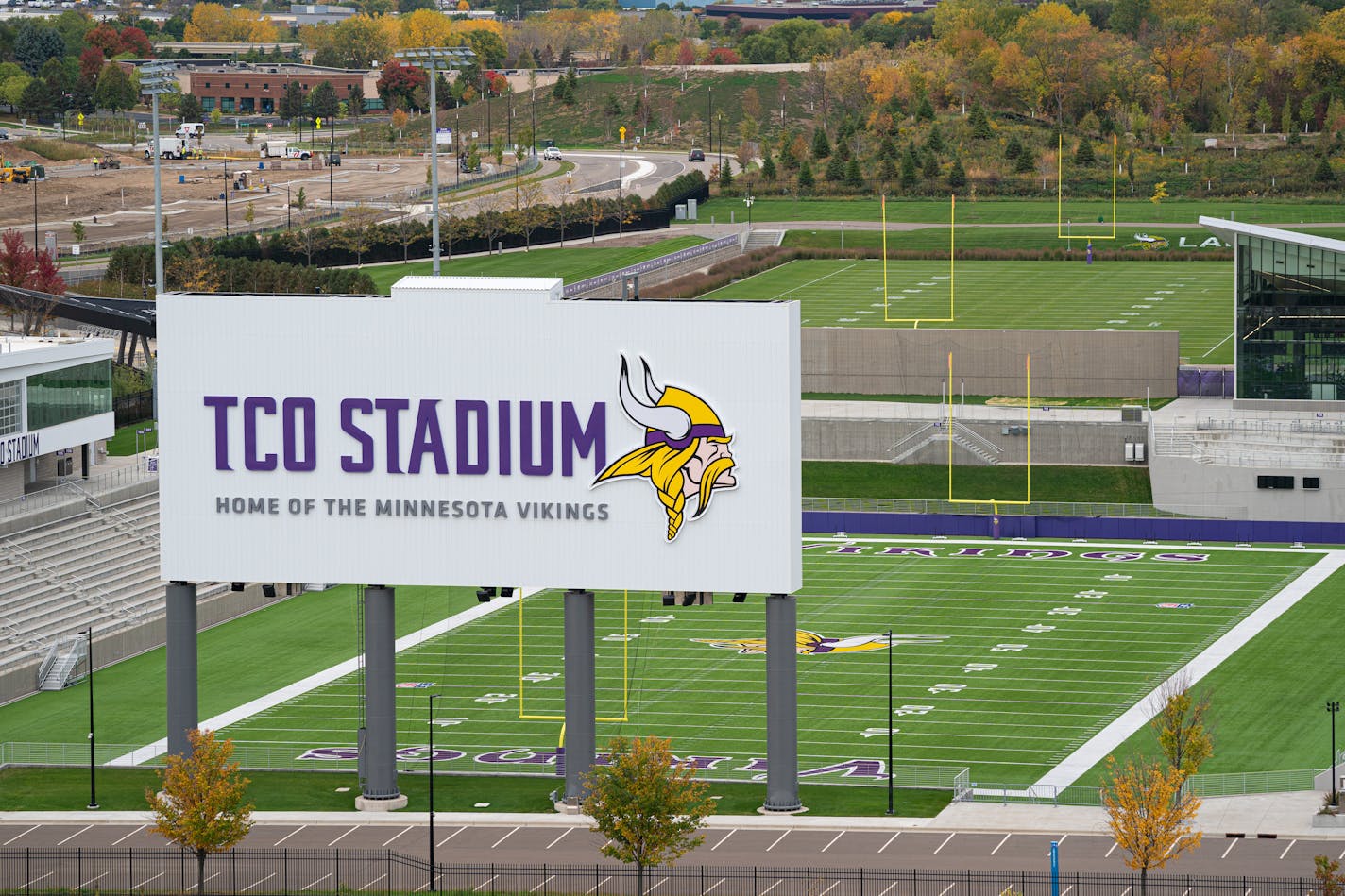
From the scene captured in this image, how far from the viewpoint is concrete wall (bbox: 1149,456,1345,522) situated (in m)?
105

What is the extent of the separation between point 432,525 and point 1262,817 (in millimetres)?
21732

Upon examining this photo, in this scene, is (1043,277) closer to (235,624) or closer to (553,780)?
(235,624)

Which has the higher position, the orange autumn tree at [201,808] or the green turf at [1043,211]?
the green turf at [1043,211]

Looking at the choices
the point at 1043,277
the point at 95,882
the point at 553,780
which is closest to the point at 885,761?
the point at 553,780

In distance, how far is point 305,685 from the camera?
82.7 meters

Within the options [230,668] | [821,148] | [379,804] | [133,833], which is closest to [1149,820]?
[379,804]

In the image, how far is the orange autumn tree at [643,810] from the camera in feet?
192

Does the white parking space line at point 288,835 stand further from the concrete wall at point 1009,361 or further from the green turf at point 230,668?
the concrete wall at point 1009,361

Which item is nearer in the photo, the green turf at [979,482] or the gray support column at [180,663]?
the gray support column at [180,663]

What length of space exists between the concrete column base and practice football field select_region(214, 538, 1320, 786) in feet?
17.9

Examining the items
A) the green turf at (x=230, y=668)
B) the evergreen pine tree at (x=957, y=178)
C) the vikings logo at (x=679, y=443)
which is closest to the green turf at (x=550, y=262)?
the evergreen pine tree at (x=957, y=178)

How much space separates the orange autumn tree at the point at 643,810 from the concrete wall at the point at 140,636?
25642 millimetres

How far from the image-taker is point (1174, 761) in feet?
214

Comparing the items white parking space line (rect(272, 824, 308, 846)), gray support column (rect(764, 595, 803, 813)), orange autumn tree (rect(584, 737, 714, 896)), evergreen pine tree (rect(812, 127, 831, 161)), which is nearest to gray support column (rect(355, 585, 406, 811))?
white parking space line (rect(272, 824, 308, 846))
